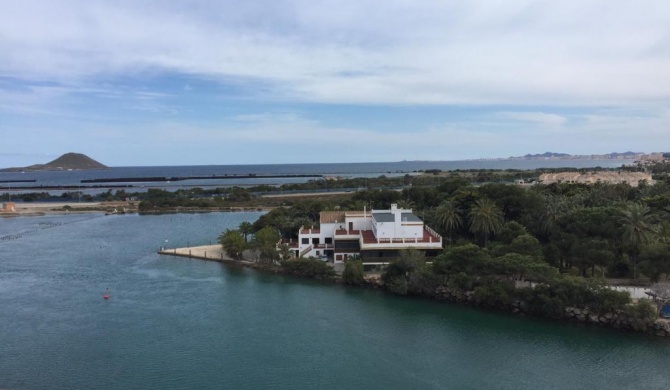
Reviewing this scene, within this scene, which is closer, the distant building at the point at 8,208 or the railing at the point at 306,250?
the railing at the point at 306,250

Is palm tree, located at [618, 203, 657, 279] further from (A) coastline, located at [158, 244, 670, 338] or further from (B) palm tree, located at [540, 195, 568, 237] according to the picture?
(A) coastline, located at [158, 244, 670, 338]

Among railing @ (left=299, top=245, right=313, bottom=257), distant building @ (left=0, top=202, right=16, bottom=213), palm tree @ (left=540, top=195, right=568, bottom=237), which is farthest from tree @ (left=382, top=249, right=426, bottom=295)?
distant building @ (left=0, top=202, right=16, bottom=213)

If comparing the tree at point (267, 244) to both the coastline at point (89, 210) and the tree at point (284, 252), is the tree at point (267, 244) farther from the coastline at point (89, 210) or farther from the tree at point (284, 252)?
the coastline at point (89, 210)

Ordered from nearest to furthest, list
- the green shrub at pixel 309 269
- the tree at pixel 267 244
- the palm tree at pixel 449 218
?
the green shrub at pixel 309 269, the tree at pixel 267 244, the palm tree at pixel 449 218

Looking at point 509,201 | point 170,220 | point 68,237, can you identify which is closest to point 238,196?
point 170,220

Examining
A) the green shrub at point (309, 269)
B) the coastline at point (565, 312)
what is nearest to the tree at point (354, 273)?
the coastline at point (565, 312)

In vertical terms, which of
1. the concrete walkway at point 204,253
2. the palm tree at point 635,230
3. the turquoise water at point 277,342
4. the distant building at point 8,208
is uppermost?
the palm tree at point 635,230
